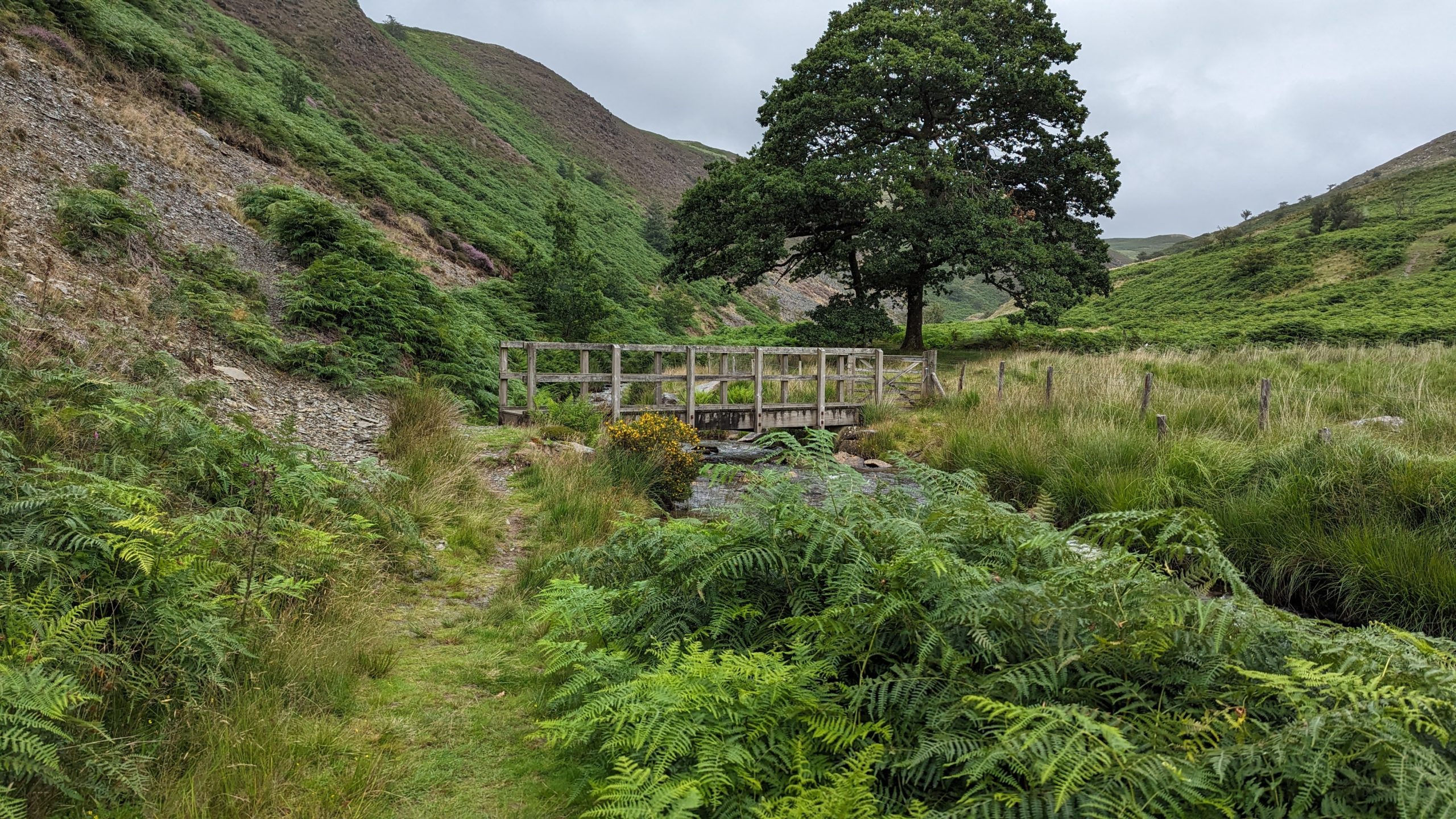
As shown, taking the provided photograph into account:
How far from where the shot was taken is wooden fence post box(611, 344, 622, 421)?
11695 mm

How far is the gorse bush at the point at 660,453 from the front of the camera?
Result: 26.6 ft

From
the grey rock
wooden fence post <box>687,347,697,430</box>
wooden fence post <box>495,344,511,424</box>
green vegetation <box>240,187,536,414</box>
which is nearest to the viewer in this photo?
the grey rock

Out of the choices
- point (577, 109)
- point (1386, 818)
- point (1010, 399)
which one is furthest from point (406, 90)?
point (1386, 818)

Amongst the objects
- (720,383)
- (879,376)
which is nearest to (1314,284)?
(879,376)

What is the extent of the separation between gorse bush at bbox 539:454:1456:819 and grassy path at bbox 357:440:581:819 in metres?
0.20

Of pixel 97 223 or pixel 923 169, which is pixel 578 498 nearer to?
pixel 97 223

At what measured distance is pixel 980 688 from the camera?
1961 millimetres

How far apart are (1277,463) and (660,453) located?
6.42m

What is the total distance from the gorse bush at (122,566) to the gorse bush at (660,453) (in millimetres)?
4045

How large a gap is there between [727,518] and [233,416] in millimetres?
3871

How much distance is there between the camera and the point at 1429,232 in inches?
1395

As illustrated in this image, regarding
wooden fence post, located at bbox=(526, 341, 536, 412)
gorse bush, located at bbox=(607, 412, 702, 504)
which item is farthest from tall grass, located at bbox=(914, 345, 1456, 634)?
wooden fence post, located at bbox=(526, 341, 536, 412)

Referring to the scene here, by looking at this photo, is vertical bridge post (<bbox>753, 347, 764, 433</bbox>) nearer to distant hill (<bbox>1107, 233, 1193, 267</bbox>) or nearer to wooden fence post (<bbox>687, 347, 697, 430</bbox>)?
wooden fence post (<bbox>687, 347, 697, 430</bbox>)

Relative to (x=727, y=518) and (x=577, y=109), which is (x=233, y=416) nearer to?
(x=727, y=518)
